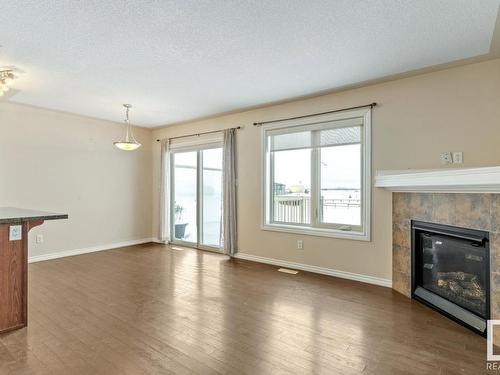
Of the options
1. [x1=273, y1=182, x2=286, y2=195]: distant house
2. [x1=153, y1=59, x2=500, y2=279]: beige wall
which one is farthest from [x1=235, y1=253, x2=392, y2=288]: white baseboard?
A: [x1=273, y1=182, x2=286, y2=195]: distant house

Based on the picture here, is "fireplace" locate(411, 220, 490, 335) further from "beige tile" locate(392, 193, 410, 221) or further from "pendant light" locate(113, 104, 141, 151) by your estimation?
"pendant light" locate(113, 104, 141, 151)

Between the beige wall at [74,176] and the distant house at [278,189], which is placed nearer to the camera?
the beige wall at [74,176]

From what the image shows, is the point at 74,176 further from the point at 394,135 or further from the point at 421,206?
the point at 421,206

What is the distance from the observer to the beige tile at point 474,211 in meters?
2.57

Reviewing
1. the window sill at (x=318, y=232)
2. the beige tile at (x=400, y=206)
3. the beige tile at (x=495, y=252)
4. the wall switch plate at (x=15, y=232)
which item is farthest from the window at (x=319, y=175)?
the wall switch plate at (x=15, y=232)

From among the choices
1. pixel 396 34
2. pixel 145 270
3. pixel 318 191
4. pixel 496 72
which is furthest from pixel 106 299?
pixel 496 72

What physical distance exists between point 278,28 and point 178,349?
2.73 meters

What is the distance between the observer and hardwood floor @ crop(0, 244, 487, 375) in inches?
83.1

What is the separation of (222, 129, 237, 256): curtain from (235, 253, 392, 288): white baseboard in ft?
0.84

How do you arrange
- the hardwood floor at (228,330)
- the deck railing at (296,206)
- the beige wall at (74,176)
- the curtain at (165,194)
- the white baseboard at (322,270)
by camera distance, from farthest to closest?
1. the curtain at (165,194)
2. the beige wall at (74,176)
3. the deck railing at (296,206)
4. the white baseboard at (322,270)
5. the hardwood floor at (228,330)

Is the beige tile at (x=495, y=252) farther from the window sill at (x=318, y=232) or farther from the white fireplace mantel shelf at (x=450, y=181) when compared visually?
the window sill at (x=318, y=232)

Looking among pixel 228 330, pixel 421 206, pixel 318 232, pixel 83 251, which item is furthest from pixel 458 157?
pixel 83 251

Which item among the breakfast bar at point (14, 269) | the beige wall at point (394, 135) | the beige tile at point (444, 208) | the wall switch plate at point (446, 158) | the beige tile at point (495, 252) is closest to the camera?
the beige tile at point (495, 252)

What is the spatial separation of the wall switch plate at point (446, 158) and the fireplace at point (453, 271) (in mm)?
739
